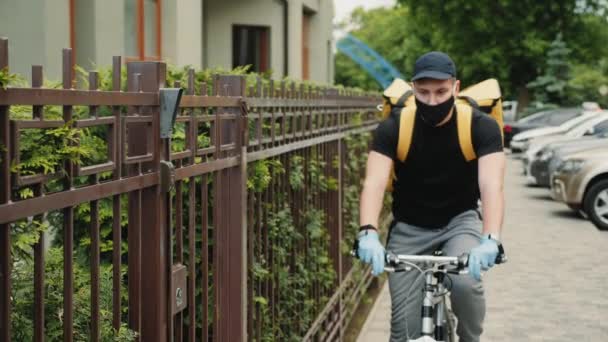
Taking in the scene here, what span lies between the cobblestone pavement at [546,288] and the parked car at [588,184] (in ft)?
0.85

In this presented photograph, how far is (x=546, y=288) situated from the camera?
369 inches

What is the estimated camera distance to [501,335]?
7.38m

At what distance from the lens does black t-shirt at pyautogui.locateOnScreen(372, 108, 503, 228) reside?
4461 millimetres

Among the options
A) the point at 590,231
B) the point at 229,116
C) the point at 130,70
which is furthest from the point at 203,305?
the point at 590,231

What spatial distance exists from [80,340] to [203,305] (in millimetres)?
968

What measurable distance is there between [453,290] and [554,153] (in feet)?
45.3

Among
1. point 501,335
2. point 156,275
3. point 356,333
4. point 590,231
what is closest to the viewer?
point 156,275

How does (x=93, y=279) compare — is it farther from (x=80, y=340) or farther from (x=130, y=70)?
(x=130, y=70)

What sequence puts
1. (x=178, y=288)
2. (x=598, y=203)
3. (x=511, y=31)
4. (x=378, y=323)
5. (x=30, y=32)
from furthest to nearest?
(x=511, y=31) → (x=598, y=203) → (x=30, y=32) → (x=378, y=323) → (x=178, y=288)

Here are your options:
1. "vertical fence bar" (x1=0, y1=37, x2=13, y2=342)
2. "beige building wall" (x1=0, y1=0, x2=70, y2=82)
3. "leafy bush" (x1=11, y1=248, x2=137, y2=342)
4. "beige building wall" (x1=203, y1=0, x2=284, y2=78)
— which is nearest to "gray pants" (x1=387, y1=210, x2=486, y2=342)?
"leafy bush" (x1=11, y1=248, x2=137, y2=342)

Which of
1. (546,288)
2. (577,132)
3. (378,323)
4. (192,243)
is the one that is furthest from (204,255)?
(577,132)

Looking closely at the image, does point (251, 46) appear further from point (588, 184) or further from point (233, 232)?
point (233, 232)

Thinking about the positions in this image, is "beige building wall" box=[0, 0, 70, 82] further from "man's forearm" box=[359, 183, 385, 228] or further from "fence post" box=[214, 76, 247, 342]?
"fence post" box=[214, 76, 247, 342]

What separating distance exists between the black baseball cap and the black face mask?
5.3 inches
